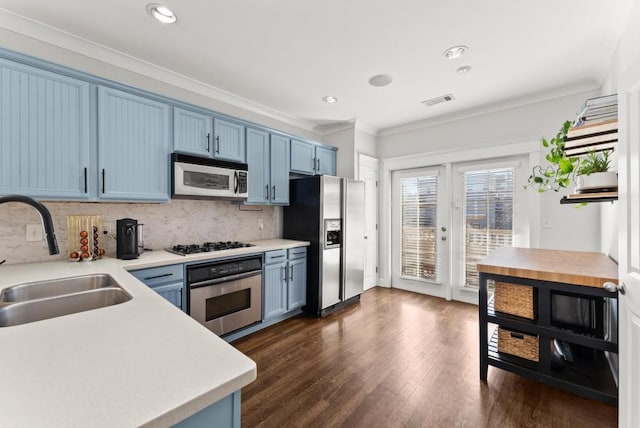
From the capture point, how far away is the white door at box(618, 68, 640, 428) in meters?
1.19

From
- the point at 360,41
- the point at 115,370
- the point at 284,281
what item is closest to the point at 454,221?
the point at 284,281

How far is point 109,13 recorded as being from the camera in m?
2.00

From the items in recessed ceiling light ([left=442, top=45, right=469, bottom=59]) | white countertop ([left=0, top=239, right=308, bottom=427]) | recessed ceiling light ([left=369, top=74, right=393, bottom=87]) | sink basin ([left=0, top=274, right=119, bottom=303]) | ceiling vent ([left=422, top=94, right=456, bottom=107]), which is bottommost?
sink basin ([left=0, top=274, right=119, bottom=303])

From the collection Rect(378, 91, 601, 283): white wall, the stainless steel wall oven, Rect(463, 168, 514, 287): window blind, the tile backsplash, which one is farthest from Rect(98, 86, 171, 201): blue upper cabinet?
Rect(463, 168, 514, 287): window blind

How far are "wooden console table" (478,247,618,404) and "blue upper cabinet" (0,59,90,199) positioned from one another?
119 inches

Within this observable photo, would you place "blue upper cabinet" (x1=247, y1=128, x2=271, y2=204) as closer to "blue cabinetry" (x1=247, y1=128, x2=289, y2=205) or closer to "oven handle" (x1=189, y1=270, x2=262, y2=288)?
"blue cabinetry" (x1=247, y1=128, x2=289, y2=205)

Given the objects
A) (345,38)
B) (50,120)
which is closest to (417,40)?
(345,38)

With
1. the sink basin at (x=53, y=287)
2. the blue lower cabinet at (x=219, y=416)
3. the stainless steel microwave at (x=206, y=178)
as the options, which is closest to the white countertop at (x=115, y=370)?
the blue lower cabinet at (x=219, y=416)

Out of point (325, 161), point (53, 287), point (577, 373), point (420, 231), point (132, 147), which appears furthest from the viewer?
point (420, 231)

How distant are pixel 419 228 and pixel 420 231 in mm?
47

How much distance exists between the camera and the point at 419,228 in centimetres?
436

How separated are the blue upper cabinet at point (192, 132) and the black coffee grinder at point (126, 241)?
2.55 feet

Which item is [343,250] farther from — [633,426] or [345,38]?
[633,426]

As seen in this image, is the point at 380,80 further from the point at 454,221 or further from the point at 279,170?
the point at 454,221
